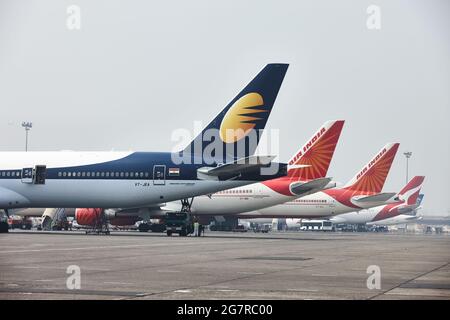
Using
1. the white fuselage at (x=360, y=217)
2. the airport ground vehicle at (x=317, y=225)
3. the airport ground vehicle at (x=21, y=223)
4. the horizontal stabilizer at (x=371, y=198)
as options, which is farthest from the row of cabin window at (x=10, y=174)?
the airport ground vehicle at (x=317, y=225)

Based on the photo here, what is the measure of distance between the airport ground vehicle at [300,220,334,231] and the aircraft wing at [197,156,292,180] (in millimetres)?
101333

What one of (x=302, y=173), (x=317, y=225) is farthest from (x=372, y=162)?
(x=317, y=225)

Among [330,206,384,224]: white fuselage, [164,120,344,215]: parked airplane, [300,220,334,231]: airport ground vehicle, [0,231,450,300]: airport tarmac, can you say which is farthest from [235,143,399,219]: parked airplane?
[300,220,334,231]: airport ground vehicle

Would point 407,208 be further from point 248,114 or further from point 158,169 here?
point 158,169

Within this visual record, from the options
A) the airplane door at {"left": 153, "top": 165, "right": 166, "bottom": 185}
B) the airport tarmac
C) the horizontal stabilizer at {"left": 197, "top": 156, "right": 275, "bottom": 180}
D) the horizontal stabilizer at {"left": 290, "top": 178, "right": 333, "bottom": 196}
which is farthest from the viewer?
the horizontal stabilizer at {"left": 290, "top": 178, "right": 333, "bottom": 196}

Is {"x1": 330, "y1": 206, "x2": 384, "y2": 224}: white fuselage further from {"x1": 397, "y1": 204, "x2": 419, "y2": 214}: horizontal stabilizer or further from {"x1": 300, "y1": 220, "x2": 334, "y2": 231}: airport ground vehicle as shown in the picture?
{"x1": 397, "y1": 204, "x2": 419, "y2": 214}: horizontal stabilizer

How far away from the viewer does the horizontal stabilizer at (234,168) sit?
51.2m

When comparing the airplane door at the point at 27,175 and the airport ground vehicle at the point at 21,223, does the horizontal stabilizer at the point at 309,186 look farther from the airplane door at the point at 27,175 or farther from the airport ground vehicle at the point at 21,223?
the airport ground vehicle at the point at 21,223

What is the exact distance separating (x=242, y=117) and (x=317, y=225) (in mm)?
109471

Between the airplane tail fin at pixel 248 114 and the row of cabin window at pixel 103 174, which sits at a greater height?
the airplane tail fin at pixel 248 114

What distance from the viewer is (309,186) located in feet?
213

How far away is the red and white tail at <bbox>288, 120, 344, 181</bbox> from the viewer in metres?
68.6

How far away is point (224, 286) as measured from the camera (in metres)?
18.0
